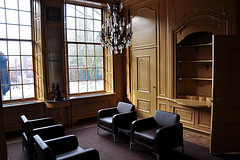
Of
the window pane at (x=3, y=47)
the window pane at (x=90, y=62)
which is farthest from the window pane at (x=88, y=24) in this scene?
the window pane at (x=3, y=47)

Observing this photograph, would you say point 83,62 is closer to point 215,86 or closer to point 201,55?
point 201,55

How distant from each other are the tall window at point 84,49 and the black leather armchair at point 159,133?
2.65 meters

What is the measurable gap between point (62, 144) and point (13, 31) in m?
3.28

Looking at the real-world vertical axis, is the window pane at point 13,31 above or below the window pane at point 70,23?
below

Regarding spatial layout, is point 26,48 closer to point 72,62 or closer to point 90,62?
point 72,62

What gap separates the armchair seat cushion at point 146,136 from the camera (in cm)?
302

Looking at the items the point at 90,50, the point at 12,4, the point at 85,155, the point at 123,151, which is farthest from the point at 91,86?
the point at 85,155

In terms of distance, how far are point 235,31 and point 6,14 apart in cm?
486

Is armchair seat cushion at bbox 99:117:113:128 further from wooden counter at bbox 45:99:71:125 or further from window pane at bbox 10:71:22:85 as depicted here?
window pane at bbox 10:71:22:85

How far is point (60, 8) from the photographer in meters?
4.87

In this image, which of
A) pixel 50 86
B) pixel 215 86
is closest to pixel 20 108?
pixel 50 86

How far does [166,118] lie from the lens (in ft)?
11.3

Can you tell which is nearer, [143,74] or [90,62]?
[143,74]

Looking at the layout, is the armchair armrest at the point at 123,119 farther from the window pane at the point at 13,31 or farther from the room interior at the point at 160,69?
the window pane at the point at 13,31
